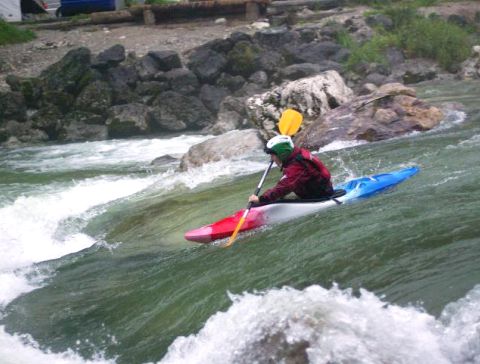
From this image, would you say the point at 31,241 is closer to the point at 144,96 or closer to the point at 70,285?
the point at 70,285

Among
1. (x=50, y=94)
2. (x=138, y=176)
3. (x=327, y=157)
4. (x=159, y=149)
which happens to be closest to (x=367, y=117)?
(x=327, y=157)

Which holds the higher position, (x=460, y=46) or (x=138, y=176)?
(x=460, y=46)

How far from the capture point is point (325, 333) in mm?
3664

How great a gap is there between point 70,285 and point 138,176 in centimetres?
485

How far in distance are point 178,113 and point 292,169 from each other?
944cm

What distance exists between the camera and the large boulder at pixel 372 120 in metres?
9.83

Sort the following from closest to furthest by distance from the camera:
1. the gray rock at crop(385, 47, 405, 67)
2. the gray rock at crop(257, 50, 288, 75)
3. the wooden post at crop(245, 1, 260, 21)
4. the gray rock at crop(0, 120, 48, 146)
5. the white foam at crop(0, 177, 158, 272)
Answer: the white foam at crop(0, 177, 158, 272)
the gray rock at crop(0, 120, 48, 146)
the gray rock at crop(257, 50, 288, 75)
the gray rock at crop(385, 47, 405, 67)
the wooden post at crop(245, 1, 260, 21)

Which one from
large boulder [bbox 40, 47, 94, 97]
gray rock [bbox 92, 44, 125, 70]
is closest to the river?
large boulder [bbox 40, 47, 94, 97]

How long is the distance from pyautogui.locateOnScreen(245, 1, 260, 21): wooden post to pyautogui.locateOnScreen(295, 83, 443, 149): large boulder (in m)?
10.4

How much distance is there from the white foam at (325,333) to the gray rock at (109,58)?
1298cm

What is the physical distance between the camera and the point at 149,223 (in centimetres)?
751

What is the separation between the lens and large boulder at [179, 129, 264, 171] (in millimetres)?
10234

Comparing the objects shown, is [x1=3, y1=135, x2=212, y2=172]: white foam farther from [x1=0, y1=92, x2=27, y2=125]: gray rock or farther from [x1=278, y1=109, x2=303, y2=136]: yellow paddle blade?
[x1=278, y1=109, x2=303, y2=136]: yellow paddle blade

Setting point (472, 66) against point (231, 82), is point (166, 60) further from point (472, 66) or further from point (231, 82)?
point (472, 66)
